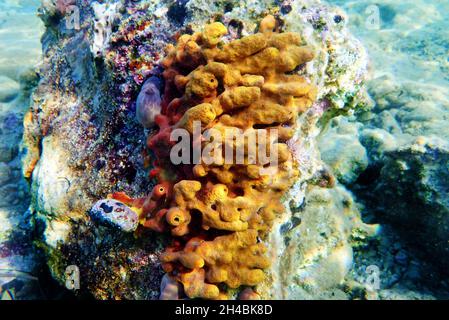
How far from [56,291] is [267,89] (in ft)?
9.24

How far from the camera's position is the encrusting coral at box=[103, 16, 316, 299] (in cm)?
199

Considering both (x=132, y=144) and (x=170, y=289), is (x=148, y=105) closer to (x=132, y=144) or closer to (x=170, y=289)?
(x=132, y=144)

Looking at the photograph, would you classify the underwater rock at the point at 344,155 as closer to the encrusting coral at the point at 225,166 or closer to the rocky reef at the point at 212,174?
the rocky reef at the point at 212,174

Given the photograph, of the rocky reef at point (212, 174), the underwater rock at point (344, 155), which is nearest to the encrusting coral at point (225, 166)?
the rocky reef at point (212, 174)

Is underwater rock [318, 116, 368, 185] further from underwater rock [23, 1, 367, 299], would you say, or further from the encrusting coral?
the encrusting coral

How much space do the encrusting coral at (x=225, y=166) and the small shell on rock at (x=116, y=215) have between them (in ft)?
0.32

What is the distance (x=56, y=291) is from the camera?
3.10m

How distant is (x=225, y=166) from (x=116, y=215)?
31.9 inches

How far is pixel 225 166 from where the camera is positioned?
1999 millimetres

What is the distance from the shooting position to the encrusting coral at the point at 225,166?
1994mm

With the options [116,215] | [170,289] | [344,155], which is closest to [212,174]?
[116,215]
